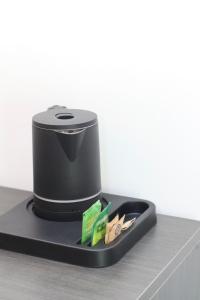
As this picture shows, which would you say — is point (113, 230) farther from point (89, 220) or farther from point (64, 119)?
point (64, 119)

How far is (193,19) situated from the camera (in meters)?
1.16

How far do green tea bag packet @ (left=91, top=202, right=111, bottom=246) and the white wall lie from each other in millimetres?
212

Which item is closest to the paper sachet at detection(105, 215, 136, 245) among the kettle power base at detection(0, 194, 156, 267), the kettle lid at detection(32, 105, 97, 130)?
the kettle power base at detection(0, 194, 156, 267)

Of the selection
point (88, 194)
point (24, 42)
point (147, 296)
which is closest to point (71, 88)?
Result: point (24, 42)

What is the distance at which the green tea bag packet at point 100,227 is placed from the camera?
3.52 feet

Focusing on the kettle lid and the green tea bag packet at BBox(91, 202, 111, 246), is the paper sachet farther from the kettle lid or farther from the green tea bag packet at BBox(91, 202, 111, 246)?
the kettle lid

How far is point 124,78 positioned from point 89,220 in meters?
0.34

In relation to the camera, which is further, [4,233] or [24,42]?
[24,42]

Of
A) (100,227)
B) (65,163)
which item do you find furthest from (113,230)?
(65,163)

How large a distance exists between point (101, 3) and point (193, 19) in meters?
0.21

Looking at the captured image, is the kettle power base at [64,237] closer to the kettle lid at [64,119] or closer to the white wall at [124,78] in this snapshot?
the white wall at [124,78]

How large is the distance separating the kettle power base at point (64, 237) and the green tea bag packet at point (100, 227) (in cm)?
1

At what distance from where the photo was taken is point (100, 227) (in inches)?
43.2

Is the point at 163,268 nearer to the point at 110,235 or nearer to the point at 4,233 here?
A: the point at 110,235
